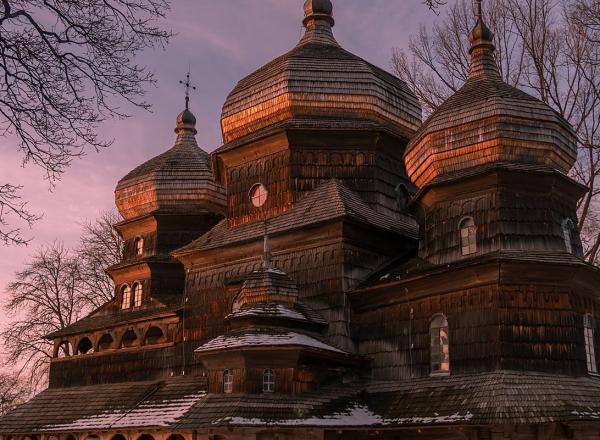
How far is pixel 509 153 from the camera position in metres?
15.9

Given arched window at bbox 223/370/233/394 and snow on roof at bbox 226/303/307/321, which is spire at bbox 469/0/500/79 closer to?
snow on roof at bbox 226/303/307/321

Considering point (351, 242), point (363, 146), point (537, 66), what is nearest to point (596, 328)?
point (351, 242)

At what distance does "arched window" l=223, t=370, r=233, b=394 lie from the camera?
1538 cm

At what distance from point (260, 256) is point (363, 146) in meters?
4.08

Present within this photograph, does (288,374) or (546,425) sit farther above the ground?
(288,374)

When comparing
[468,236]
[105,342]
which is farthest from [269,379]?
[105,342]

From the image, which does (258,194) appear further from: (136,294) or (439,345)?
(439,345)

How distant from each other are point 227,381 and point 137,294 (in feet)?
32.5

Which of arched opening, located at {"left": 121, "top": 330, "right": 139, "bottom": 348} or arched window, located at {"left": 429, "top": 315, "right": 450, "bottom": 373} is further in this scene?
arched opening, located at {"left": 121, "top": 330, "right": 139, "bottom": 348}

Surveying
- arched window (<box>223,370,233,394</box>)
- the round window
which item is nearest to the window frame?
the round window

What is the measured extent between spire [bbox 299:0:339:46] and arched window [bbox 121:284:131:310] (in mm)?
10222

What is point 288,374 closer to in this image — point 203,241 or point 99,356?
point 203,241

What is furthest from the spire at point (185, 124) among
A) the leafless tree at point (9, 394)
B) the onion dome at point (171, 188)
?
the leafless tree at point (9, 394)

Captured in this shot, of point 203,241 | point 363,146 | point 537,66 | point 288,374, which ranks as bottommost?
point 288,374
